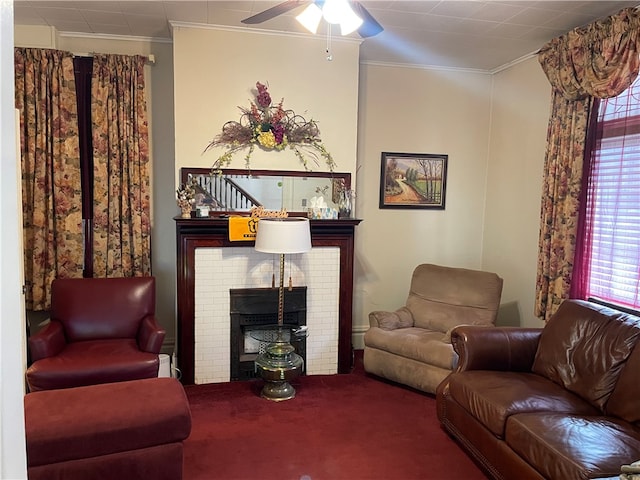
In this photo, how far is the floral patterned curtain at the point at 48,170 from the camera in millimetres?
3547

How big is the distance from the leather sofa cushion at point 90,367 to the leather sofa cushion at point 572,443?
213cm

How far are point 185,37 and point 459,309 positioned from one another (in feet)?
9.82

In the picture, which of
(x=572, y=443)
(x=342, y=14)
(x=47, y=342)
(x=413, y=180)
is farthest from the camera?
(x=413, y=180)

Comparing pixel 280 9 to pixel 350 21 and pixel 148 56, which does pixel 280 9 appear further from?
pixel 148 56

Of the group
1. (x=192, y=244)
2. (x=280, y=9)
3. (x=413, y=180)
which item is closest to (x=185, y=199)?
(x=192, y=244)

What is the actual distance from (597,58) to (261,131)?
7.61ft

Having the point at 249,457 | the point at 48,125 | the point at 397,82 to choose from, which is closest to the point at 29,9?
the point at 48,125

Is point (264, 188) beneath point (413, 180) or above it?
beneath

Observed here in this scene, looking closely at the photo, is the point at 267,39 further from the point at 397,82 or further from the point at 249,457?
the point at 249,457

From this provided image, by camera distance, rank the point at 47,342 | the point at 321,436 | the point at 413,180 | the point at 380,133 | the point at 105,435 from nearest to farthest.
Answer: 1. the point at 105,435
2. the point at 321,436
3. the point at 47,342
4. the point at 380,133
5. the point at 413,180

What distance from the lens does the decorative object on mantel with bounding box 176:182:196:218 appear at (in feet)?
11.4

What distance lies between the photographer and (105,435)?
2096 millimetres

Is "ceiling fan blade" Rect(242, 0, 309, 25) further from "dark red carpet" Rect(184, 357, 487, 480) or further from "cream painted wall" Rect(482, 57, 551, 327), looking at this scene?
"cream painted wall" Rect(482, 57, 551, 327)

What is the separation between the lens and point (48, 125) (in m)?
3.60
